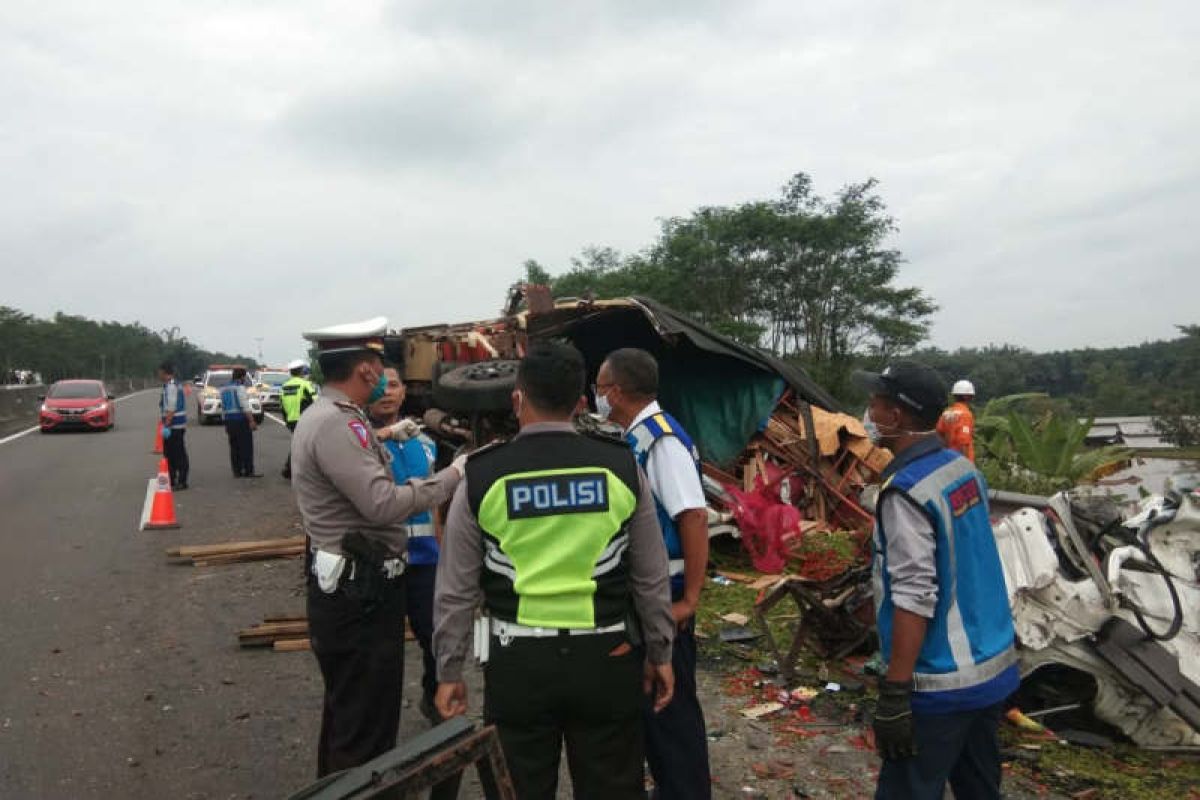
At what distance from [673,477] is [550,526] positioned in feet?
2.95

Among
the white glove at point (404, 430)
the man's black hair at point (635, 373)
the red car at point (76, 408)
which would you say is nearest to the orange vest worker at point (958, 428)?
the man's black hair at point (635, 373)

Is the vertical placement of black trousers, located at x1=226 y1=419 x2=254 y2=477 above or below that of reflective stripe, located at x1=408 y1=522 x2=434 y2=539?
below

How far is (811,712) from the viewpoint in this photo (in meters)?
4.71

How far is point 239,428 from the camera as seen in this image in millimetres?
13617

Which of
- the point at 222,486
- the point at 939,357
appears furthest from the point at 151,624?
the point at 939,357

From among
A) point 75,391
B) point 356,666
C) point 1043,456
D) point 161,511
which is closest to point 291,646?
point 356,666

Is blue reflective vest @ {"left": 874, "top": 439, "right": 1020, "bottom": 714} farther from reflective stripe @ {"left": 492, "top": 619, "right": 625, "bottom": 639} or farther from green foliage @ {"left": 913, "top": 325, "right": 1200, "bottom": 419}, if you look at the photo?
green foliage @ {"left": 913, "top": 325, "right": 1200, "bottom": 419}

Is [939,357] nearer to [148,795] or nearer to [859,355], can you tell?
[859,355]

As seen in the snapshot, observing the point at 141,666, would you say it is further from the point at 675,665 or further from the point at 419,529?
the point at 675,665

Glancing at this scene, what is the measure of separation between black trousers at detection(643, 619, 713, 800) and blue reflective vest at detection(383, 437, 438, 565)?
1.29 m

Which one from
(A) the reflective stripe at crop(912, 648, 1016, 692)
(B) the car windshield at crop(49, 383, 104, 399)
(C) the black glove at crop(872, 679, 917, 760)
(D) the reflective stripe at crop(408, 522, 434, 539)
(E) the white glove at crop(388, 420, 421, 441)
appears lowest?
(C) the black glove at crop(872, 679, 917, 760)

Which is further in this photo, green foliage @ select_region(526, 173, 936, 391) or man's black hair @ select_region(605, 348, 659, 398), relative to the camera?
green foliage @ select_region(526, 173, 936, 391)

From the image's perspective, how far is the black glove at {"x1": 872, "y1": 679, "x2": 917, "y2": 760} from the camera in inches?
96.7

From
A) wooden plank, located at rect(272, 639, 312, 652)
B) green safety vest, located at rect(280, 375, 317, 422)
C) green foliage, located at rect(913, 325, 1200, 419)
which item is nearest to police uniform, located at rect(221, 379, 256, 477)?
green safety vest, located at rect(280, 375, 317, 422)
